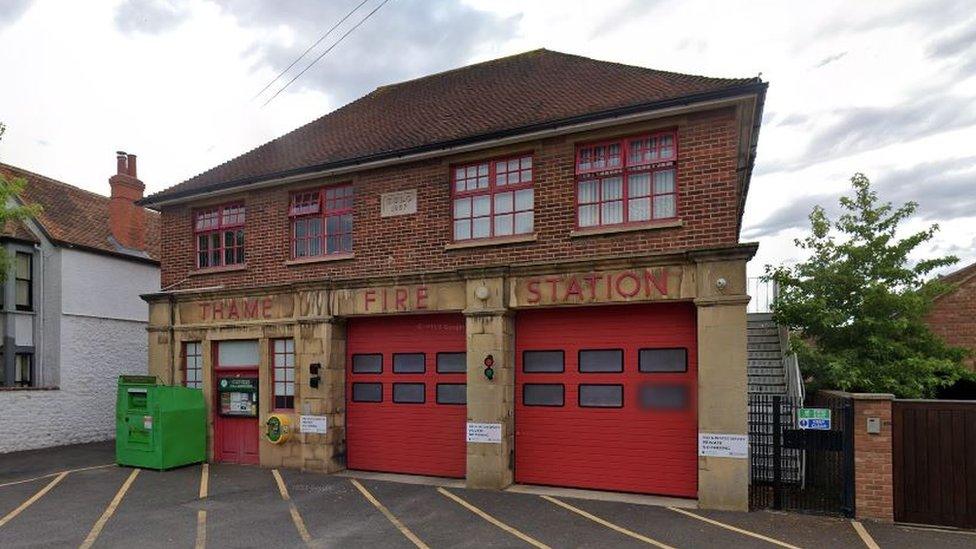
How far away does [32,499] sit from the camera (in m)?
10.9

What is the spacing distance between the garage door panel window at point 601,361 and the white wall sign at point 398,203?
15.3 ft

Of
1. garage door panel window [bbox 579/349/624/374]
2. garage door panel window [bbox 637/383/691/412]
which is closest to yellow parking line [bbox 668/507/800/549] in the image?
garage door panel window [bbox 637/383/691/412]

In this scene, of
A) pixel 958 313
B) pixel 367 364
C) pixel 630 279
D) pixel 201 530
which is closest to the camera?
pixel 201 530

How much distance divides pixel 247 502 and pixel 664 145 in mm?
9658

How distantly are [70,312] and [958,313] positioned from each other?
84.3 ft

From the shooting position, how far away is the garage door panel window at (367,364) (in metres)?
13.3

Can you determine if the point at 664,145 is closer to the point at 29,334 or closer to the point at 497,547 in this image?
the point at 497,547

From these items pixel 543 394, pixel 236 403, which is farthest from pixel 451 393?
pixel 236 403

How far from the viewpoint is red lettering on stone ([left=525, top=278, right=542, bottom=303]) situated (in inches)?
451

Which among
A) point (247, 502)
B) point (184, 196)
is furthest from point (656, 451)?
point (184, 196)

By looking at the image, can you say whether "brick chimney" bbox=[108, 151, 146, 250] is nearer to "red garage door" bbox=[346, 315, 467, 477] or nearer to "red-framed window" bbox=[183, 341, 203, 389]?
"red-framed window" bbox=[183, 341, 203, 389]

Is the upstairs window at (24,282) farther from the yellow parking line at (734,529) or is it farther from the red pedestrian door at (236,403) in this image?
the yellow parking line at (734,529)

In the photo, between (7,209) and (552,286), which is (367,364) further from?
(7,209)

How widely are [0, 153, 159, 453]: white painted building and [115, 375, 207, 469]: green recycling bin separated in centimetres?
576
